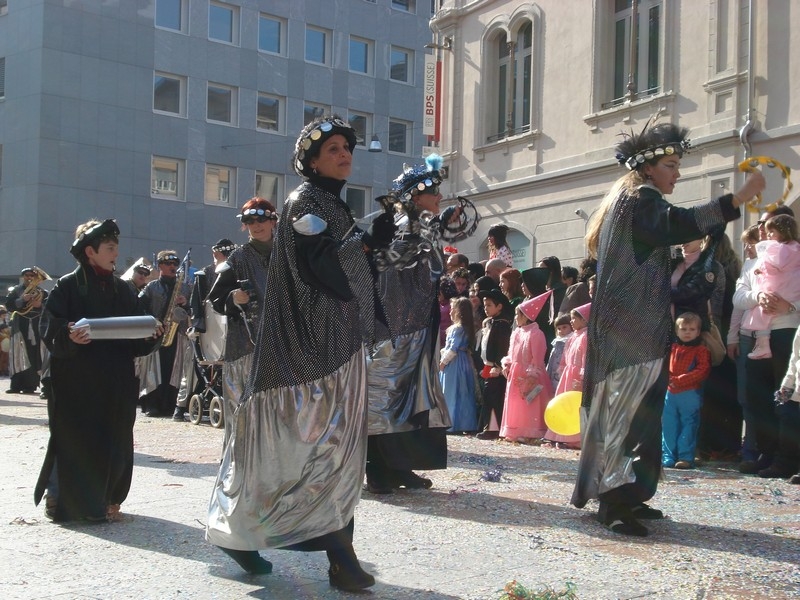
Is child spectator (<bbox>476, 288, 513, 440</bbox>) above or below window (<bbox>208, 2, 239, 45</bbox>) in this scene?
below

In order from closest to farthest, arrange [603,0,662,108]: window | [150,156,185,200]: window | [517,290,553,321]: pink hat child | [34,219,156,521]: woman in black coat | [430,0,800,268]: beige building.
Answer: [34,219,156,521]: woman in black coat, [517,290,553,321]: pink hat child, [430,0,800,268]: beige building, [603,0,662,108]: window, [150,156,185,200]: window

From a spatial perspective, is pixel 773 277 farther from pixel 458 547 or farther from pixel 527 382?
pixel 458 547

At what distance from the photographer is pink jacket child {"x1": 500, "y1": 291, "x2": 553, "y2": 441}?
33.6 feet

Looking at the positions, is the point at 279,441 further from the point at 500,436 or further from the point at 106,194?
the point at 106,194

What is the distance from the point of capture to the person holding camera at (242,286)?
299 inches

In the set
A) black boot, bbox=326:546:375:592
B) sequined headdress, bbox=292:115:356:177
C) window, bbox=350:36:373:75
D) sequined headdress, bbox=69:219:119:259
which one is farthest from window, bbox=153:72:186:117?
black boot, bbox=326:546:375:592

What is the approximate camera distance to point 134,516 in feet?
19.5

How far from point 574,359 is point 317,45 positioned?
30923 millimetres

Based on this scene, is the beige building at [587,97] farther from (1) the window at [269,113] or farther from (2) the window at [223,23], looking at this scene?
(1) the window at [269,113]

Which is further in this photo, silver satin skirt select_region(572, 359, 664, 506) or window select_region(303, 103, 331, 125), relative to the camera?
window select_region(303, 103, 331, 125)

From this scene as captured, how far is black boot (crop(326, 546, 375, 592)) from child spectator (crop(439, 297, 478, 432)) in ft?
22.9

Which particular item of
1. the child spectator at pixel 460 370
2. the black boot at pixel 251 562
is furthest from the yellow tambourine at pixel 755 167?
the child spectator at pixel 460 370

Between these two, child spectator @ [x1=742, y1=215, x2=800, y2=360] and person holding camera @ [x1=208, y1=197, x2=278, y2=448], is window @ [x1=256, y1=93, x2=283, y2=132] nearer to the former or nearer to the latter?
person holding camera @ [x1=208, y1=197, x2=278, y2=448]

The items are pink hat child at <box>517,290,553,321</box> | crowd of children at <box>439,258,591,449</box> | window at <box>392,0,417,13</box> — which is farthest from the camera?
window at <box>392,0,417,13</box>
